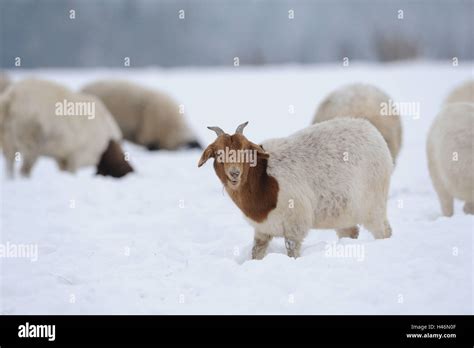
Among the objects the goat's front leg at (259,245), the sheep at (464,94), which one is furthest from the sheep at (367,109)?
the goat's front leg at (259,245)

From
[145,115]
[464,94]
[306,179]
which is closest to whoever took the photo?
[306,179]

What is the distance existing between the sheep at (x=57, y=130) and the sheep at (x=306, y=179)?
18.6 feet

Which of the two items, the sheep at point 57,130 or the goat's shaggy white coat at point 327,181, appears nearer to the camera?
the goat's shaggy white coat at point 327,181

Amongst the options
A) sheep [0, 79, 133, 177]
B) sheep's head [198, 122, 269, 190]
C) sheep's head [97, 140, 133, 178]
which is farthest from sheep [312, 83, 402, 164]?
sheep [0, 79, 133, 177]

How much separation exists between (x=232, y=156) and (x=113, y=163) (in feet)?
20.5

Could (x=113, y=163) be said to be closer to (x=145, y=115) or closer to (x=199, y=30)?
(x=145, y=115)

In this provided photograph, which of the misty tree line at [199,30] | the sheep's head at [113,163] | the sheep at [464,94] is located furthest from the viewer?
the misty tree line at [199,30]

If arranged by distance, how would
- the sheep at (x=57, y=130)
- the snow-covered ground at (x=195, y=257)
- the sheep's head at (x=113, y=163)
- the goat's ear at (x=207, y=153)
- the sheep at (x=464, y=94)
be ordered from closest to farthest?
1. the snow-covered ground at (x=195, y=257)
2. the goat's ear at (x=207, y=153)
3. the sheep at (x=464, y=94)
4. the sheep at (x=57, y=130)
5. the sheep's head at (x=113, y=163)

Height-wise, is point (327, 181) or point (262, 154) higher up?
point (262, 154)

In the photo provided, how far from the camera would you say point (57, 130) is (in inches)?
461

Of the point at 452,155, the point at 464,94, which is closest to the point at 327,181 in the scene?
the point at 452,155

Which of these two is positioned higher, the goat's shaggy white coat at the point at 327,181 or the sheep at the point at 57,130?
the sheep at the point at 57,130

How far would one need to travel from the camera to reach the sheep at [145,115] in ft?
51.9

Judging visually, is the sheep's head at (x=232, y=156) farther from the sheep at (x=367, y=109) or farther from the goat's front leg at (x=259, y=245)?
the sheep at (x=367, y=109)
